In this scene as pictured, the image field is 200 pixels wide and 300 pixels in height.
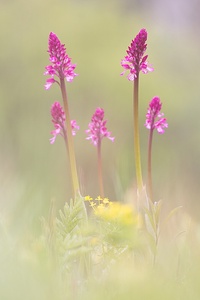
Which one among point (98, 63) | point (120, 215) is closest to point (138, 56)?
point (120, 215)

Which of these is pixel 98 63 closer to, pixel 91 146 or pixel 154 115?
pixel 91 146

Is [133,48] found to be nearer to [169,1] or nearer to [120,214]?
[120,214]

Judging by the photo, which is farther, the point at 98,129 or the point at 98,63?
the point at 98,63

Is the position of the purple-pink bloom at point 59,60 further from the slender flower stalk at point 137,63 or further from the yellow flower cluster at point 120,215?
the yellow flower cluster at point 120,215

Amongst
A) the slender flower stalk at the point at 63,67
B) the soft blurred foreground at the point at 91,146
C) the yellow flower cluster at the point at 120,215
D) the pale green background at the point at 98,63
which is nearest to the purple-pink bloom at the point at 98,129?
the soft blurred foreground at the point at 91,146

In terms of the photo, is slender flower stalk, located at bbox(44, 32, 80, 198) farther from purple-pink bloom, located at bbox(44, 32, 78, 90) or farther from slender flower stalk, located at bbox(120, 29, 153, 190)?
slender flower stalk, located at bbox(120, 29, 153, 190)

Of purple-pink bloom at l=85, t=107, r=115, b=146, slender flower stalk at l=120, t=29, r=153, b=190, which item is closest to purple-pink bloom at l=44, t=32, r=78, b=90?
slender flower stalk at l=120, t=29, r=153, b=190
